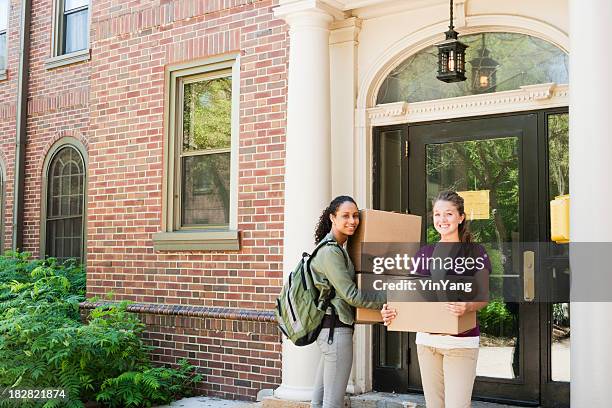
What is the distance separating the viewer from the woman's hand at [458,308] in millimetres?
4156

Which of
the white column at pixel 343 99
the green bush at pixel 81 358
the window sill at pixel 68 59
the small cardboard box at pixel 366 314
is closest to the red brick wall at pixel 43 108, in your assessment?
the window sill at pixel 68 59

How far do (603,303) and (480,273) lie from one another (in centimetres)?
120

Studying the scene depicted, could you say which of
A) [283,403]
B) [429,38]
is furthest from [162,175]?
[429,38]

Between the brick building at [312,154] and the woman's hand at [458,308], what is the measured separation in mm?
1322

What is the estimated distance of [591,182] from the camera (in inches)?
201

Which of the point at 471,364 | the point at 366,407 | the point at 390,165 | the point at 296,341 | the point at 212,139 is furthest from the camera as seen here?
the point at 212,139

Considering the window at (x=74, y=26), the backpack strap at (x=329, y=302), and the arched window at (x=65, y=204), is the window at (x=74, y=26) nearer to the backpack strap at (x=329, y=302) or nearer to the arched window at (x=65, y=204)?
the arched window at (x=65, y=204)

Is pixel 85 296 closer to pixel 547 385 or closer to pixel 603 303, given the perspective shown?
pixel 547 385

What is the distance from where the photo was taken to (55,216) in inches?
439

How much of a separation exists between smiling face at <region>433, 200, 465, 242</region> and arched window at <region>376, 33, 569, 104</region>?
96.1 inches

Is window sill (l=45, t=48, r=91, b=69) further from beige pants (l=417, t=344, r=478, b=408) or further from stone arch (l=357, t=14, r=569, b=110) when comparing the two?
beige pants (l=417, t=344, r=478, b=408)

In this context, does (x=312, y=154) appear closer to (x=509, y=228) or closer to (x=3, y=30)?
(x=509, y=228)

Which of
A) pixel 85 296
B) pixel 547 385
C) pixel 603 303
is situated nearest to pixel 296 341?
pixel 603 303

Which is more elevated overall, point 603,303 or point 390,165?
point 390,165
